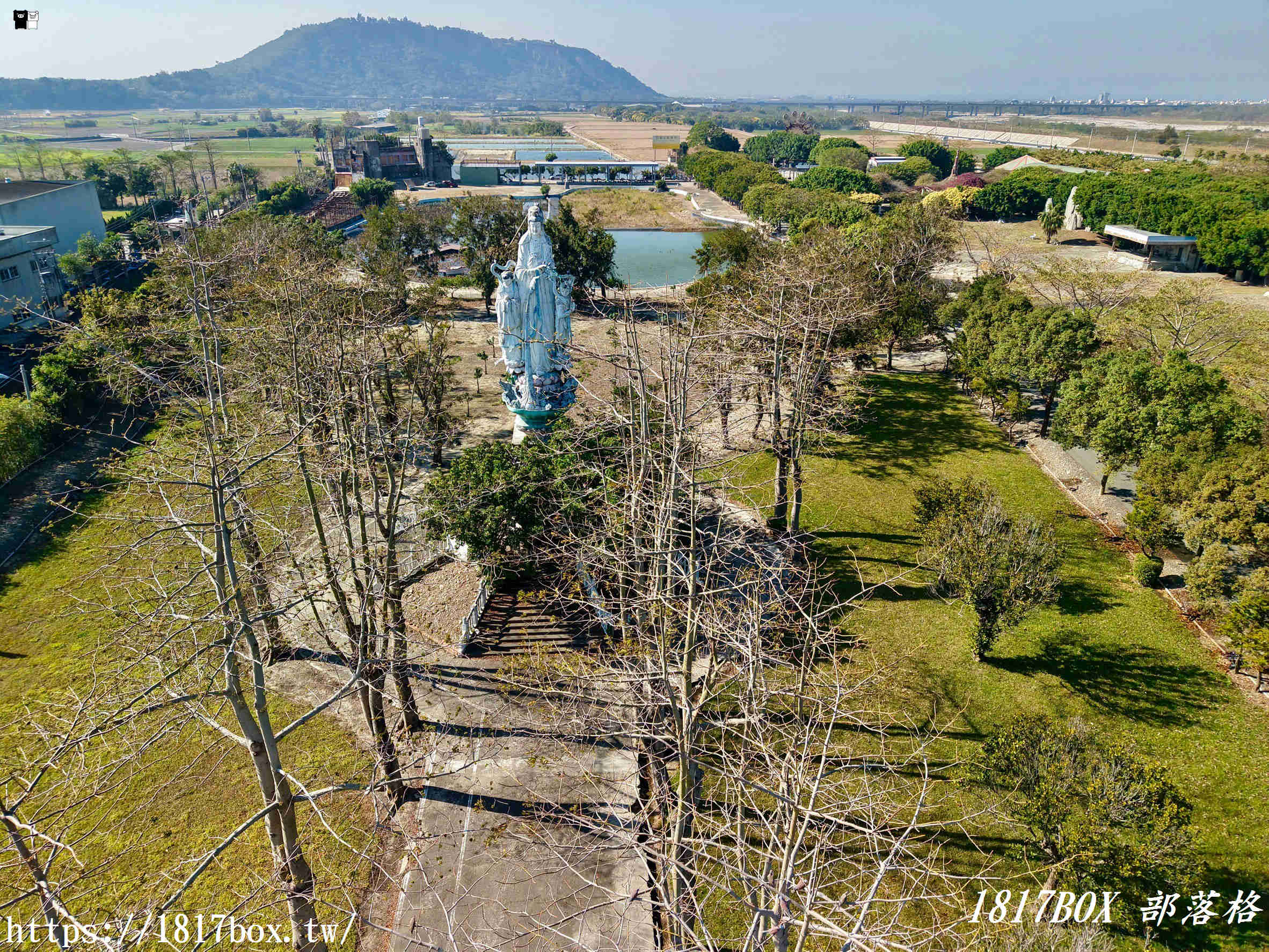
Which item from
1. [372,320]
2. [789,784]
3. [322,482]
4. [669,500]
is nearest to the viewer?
[789,784]

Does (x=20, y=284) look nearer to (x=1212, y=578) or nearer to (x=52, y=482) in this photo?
(x=52, y=482)

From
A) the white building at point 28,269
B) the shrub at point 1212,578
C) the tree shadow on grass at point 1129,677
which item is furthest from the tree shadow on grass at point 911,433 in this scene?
the white building at point 28,269

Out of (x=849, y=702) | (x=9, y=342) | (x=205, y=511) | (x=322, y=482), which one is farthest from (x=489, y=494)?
(x=9, y=342)

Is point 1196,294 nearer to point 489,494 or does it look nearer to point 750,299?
point 750,299

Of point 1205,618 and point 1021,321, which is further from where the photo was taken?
point 1021,321

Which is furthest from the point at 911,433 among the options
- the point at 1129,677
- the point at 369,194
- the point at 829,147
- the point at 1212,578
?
the point at 829,147

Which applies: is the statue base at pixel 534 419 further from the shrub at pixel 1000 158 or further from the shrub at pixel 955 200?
the shrub at pixel 1000 158
